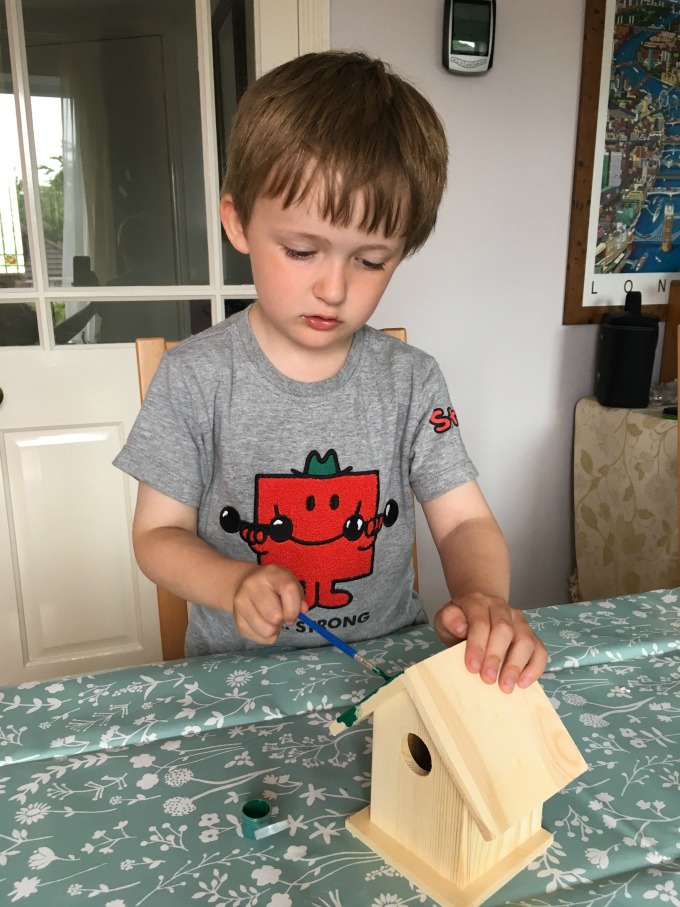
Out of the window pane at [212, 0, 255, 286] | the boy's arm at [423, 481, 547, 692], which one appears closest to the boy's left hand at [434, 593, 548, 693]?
the boy's arm at [423, 481, 547, 692]

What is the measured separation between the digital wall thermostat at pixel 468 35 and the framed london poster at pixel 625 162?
0.97ft

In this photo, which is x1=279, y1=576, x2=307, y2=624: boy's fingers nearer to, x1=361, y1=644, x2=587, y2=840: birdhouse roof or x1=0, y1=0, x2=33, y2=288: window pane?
x1=361, y1=644, x2=587, y2=840: birdhouse roof

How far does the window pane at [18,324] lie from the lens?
1543 millimetres

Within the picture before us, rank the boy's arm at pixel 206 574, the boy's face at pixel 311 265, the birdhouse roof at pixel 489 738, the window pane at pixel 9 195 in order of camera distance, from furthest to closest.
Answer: the window pane at pixel 9 195, the boy's face at pixel 311 265, the boy's arm at pixel 206 574, the birdhouse roof at pixel 489 738

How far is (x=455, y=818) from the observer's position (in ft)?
1.57

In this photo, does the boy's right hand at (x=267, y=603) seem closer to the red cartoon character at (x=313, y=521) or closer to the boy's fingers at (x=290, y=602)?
the boy's fingers at (x=290, y=602)

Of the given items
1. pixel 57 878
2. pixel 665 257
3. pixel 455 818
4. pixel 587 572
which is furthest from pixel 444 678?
pixel 665 257

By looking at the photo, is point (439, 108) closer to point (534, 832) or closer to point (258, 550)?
point (258, 550)

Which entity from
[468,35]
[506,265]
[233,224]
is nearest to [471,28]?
[468,35]

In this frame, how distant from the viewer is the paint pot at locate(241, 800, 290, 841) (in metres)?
0.50

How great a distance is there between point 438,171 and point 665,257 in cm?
146

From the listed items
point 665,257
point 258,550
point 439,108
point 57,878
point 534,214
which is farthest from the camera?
point 665,257

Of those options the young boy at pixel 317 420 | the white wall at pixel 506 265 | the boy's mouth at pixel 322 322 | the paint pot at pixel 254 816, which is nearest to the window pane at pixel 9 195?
the white wall at pixel 506 265

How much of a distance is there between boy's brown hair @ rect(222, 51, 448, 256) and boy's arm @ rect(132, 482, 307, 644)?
1.12 ft
